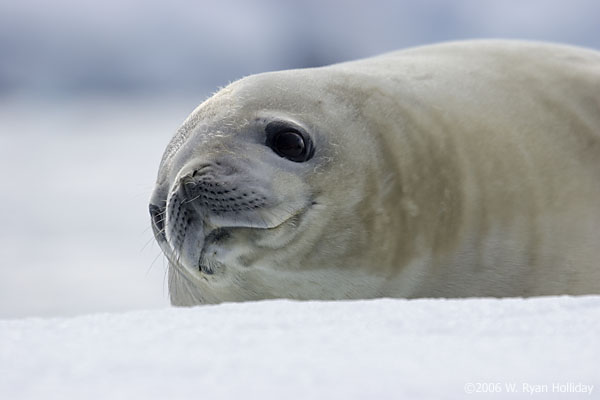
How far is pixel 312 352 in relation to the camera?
51.5 inches

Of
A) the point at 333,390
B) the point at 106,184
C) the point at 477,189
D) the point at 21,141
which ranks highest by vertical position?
the point at 333,390

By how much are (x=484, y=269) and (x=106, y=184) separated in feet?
31.9

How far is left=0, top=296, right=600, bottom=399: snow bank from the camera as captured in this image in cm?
116

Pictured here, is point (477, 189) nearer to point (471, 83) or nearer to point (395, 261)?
point (395, 261)

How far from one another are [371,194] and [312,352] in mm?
1252

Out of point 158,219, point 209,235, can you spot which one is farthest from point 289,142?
point 158,219

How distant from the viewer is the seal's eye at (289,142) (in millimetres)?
2508

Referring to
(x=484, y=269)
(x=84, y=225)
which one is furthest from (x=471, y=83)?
(x=84, y=225)

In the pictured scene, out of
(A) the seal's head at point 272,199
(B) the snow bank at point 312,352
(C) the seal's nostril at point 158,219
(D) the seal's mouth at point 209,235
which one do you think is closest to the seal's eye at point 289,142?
(A) the seal's head at point 272,199

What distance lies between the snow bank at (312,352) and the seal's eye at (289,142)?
0.89 metres

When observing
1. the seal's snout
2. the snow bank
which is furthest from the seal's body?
the snow bank

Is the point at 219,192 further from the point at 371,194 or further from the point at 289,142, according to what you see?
the point at 371,194

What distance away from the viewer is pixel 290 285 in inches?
98.6

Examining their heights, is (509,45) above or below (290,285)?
above
